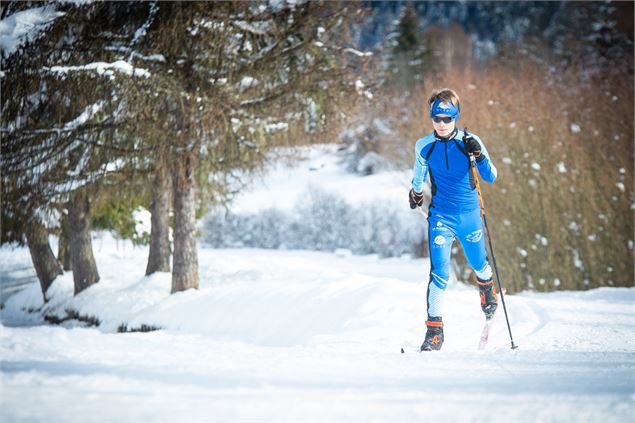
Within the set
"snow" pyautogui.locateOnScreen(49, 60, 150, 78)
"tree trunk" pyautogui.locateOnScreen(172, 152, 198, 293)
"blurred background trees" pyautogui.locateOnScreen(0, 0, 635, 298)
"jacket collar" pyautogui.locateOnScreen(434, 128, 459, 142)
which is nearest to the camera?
"jacket collar" pyautogui.locateOnScreen(434, 128, 459, 142)

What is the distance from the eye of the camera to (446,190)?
524cm

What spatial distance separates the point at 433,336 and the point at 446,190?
1259 millimetres

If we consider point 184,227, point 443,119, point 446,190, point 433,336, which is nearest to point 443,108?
point 443,119

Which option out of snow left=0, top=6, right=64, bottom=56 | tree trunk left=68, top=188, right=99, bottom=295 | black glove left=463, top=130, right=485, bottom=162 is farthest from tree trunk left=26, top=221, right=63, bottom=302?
black glove left=463, top=130, right=485, bottom=162

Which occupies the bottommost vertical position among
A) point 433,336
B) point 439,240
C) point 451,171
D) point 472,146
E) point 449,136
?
point 433,336

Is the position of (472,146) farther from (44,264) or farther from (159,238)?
(44,264)

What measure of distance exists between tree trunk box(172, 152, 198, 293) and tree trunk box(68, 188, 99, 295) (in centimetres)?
355

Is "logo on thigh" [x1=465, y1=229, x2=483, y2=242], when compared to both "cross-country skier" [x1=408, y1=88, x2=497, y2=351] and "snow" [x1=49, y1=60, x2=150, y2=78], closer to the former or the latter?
"cross-country skier" [x1=408, y1=88, x2=497, y2=351]

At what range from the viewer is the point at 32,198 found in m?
9.88

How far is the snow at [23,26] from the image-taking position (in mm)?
7203

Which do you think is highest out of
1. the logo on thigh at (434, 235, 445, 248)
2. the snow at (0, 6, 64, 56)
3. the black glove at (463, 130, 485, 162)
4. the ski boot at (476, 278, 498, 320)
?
the snow at (0, 6, 64, 56)

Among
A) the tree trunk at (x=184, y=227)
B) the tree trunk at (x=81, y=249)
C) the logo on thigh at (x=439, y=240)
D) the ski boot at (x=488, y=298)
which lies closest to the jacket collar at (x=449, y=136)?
the logo on thigh at (x=439, y=240)

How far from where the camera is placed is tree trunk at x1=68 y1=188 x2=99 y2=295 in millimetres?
13156

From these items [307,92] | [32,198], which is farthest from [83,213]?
[307,92]
